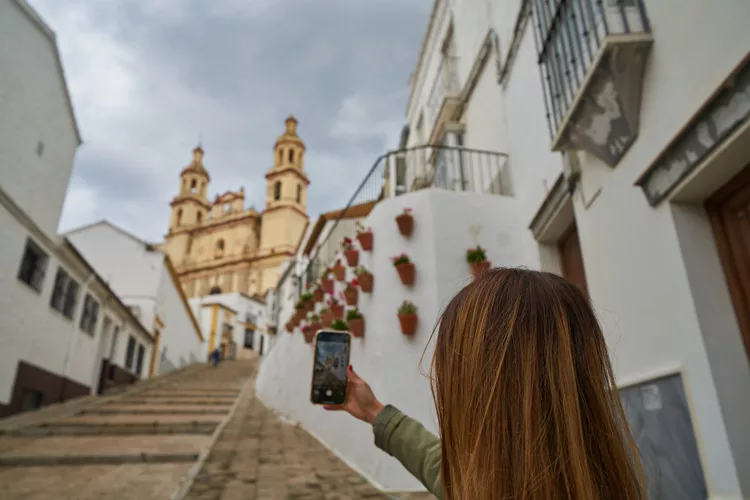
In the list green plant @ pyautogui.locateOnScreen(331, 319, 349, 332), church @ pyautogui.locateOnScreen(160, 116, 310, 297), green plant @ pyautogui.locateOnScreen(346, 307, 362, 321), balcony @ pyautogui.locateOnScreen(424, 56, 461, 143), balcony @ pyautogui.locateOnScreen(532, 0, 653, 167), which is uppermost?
church @ pyautogui.locateOnScreen(160, 116, 310, 297)

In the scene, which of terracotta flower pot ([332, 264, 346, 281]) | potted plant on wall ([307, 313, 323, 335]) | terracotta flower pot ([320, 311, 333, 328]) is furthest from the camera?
potted plant on wall ([307, 313, 323, 335])

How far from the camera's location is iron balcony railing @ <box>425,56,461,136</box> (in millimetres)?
9062

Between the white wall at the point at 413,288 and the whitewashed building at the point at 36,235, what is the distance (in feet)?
20.8

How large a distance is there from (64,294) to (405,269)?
9.30m

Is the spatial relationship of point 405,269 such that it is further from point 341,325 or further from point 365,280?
point 341,325

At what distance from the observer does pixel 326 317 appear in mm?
8938

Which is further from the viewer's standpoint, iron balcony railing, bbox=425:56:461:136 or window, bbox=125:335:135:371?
window, bbox=125:335:135:371

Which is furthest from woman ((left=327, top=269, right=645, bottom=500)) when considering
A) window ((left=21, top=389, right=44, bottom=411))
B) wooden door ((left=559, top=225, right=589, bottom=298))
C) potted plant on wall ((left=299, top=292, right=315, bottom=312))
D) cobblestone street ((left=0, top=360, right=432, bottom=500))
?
window ((left=21, top=389, right=44, bottom=411))

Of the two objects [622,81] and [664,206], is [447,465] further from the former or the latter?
[622,81]

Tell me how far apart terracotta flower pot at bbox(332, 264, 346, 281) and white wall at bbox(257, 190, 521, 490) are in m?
0.95

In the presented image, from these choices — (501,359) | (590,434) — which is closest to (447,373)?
(501,359)

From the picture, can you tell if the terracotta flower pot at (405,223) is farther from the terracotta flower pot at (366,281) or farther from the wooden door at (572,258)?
the wooden door at (572,258)

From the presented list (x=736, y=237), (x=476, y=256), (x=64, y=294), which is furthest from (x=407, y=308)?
(x=64, y=294)

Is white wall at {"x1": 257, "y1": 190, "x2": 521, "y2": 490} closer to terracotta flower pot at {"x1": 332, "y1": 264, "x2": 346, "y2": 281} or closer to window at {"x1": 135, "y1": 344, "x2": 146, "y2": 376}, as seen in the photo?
terracotta flower pot at {"x1": 332, "y1": 264, "x2": 346, "y2": 281}
